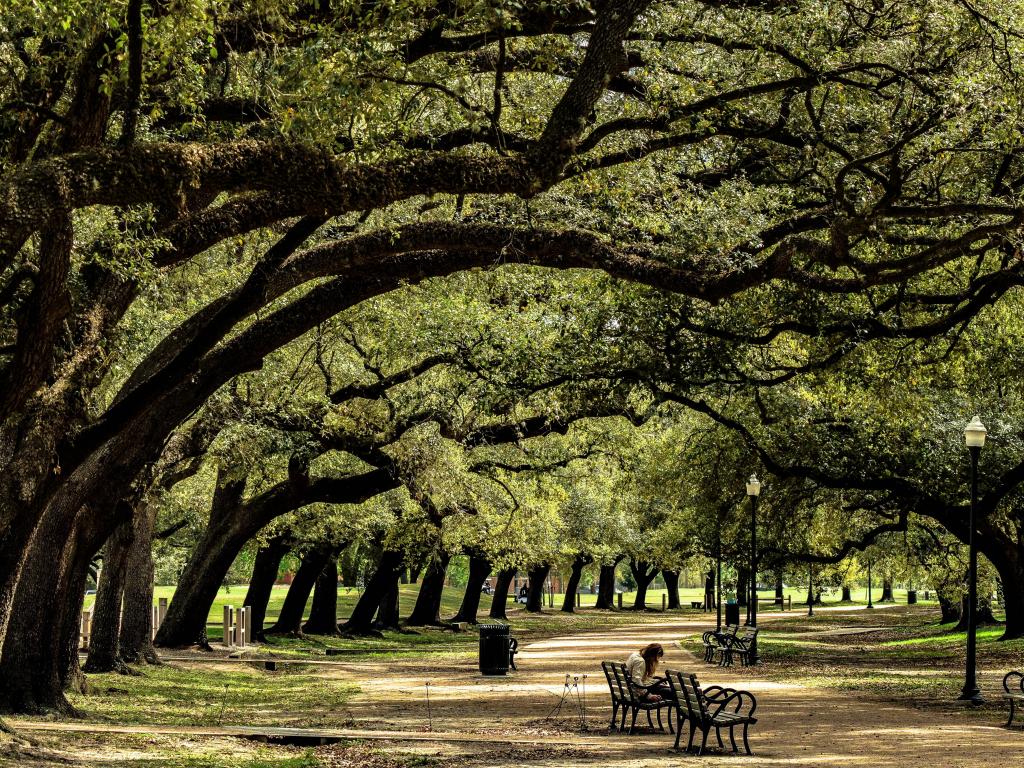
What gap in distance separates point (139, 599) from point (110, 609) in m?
2.26

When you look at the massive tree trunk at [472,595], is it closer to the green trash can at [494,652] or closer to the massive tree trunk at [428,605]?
the massive tree trunk at [428,605]

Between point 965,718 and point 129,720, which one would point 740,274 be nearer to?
point 965,718

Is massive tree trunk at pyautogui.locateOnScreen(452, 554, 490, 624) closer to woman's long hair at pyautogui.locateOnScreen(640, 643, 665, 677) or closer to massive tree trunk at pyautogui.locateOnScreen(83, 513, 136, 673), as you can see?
massive tree trunk at pyautogui.locateOnScreen(83, 513, 136, 673)

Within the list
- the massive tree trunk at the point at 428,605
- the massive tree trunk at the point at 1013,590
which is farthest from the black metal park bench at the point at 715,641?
the massive tree trunk at the point at 428,605

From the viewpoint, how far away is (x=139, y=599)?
24.7 meters

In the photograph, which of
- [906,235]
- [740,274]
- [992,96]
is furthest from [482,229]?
[906,235]

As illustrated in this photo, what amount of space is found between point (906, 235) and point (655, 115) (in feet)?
13.6

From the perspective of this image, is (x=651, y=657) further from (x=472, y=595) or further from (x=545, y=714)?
(x=472, y=595)

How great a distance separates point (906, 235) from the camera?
14531mm

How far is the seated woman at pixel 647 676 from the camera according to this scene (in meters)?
14.4

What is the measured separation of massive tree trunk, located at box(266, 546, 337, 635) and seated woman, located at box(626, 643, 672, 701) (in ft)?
74.8

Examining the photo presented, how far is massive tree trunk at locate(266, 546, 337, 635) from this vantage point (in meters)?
37.2

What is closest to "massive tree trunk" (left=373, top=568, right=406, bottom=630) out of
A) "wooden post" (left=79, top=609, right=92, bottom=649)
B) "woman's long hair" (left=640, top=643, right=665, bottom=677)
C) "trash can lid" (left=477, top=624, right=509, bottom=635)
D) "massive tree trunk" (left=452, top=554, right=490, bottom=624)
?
"massive tree trunk" (left=452, top=554, right=490, bottom=624)

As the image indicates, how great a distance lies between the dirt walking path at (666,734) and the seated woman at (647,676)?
0.50m
